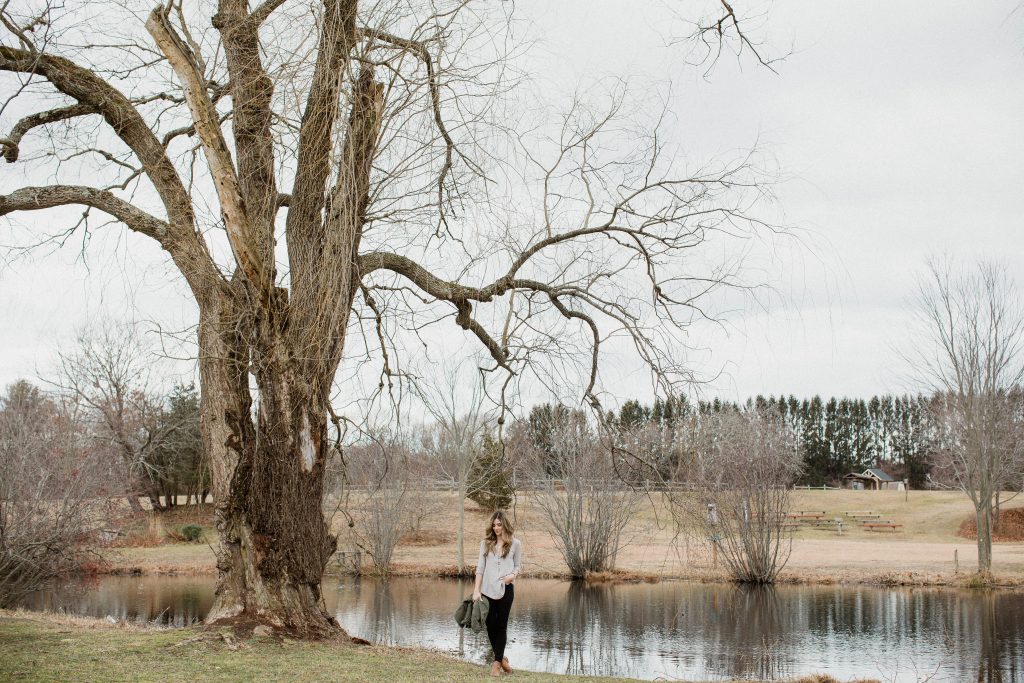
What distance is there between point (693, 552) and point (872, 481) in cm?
4730

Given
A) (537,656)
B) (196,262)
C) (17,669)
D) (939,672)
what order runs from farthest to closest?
1. (537,656)
2. (939,672)
3. (196,262)
4. (17,669)

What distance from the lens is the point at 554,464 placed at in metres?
25.0

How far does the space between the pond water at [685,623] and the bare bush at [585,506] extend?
1244mm

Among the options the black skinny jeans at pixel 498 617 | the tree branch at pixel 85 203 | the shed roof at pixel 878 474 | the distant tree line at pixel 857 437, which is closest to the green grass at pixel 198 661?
the black skinny jeans at pixel 498 617

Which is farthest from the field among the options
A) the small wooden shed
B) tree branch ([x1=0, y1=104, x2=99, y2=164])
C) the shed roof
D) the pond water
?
the small wooden shed

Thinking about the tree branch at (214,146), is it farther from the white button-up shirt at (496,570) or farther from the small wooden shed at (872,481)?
the small wooden shed at (872,481)

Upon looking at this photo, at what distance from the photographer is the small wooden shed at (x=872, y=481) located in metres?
64.8

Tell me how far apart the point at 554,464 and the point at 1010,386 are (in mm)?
13378

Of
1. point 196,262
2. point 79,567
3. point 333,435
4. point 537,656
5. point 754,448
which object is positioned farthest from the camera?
point 754,448

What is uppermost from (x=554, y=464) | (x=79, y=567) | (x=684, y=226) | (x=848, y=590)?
(x=684, y=226)

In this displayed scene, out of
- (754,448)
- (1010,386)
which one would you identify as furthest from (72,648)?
(1010,386)

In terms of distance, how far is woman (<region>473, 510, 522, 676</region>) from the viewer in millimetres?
7266

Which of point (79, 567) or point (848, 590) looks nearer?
point (79, 567)

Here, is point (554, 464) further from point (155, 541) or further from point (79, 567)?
point (155, 541)
